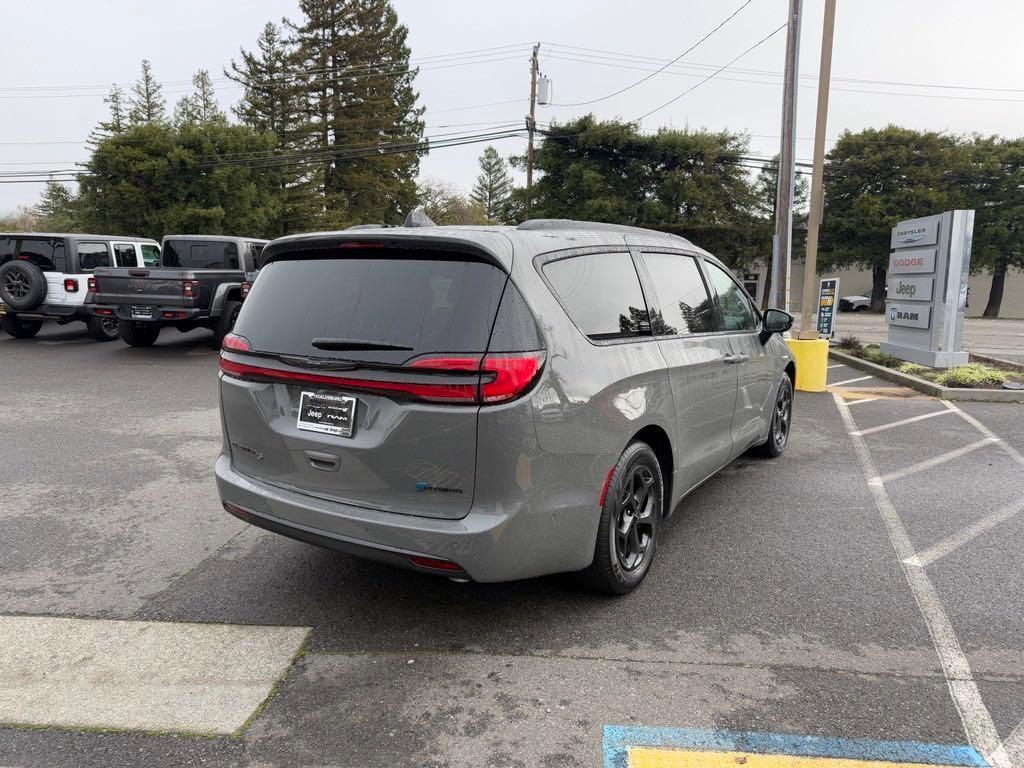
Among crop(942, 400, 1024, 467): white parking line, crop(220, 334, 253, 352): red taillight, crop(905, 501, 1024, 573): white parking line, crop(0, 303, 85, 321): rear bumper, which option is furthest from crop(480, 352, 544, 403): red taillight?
crop(0, 303, 85, 321): rear bumper

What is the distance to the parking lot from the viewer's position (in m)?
2.40

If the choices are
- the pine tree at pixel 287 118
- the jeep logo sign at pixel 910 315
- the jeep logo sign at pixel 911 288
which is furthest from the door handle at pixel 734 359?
the pine tree at pixel 287 118

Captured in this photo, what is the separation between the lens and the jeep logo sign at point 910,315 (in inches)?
445

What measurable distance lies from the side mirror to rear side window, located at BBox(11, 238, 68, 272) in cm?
1277

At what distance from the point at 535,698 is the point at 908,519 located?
3218 mm

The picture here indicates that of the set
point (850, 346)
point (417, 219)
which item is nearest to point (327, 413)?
point (417, 219)

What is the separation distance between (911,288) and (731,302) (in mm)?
8690

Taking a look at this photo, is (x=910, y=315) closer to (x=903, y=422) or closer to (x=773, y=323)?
(x=903, y=422)

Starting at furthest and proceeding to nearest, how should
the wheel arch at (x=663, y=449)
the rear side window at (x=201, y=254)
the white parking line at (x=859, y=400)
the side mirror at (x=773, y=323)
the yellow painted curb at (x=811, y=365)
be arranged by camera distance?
the rear side window at (x=201, y=254) < the yellow painted curb at (x=811, y=365) < the white parking line at (x=859, y=400) < the side mirror at (x=773, y=323) < the wheel arch at (x=663, y=449)

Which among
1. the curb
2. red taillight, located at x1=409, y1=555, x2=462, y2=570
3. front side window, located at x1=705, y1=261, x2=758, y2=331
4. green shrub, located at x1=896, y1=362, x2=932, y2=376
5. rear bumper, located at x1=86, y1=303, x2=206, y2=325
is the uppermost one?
front side window, located at x1=705, y1=261, x2=758, y2=331

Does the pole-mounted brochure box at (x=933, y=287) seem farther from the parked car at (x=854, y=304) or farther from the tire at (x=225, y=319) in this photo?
the parked car at (x=854, y=304)

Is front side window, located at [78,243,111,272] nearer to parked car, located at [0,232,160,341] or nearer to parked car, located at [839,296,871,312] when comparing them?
parked car, located at [0,232,160,341]

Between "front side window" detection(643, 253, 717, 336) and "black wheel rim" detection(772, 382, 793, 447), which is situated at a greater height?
"front side window" detection(643, 253, 717, 336)

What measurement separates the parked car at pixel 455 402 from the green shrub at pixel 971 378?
7937mm
